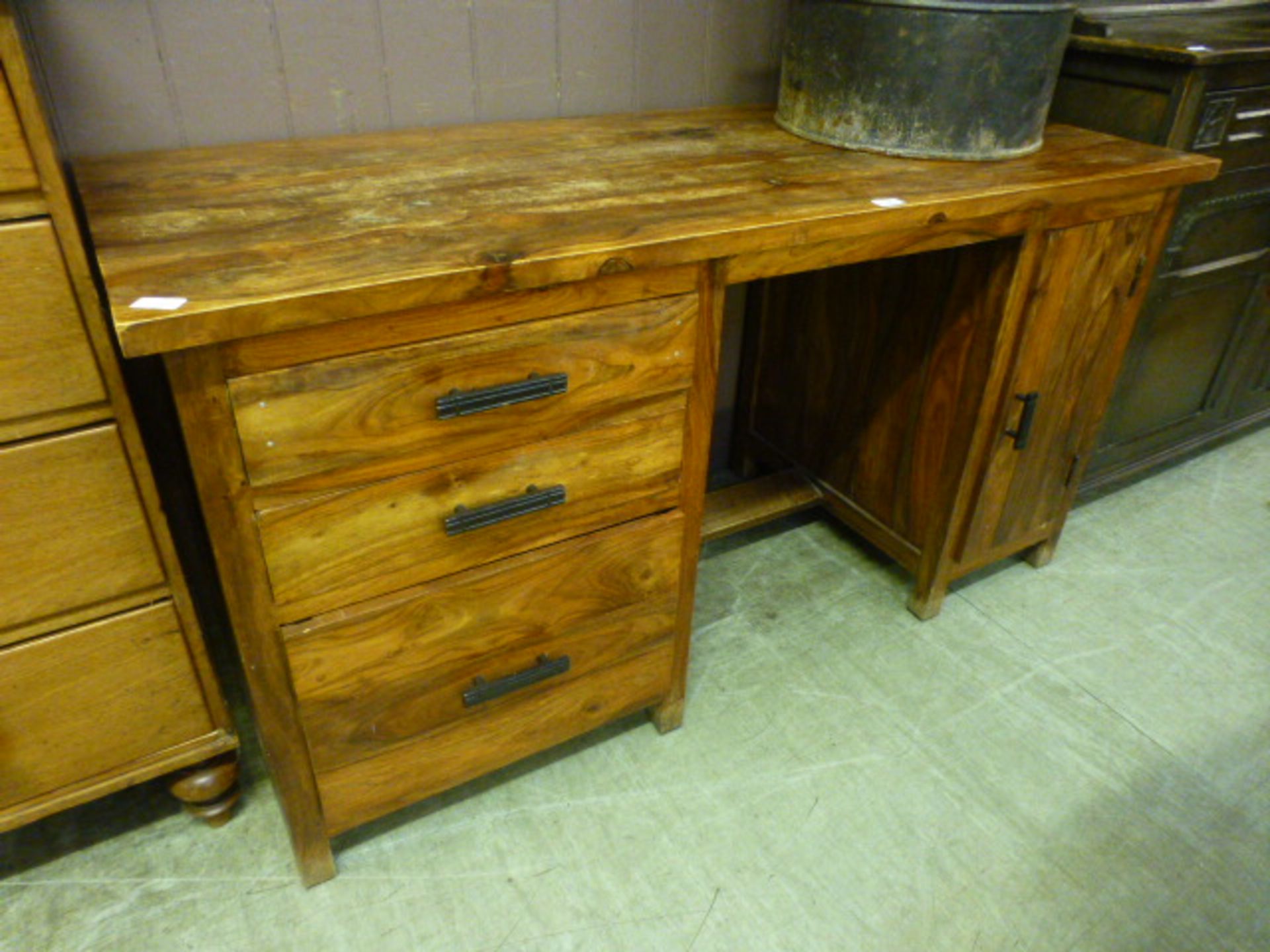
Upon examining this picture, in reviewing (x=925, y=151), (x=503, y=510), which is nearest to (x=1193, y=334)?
(x=925, y=151)

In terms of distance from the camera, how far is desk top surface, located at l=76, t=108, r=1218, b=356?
0.78 m

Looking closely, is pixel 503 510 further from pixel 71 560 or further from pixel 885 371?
pixel 885 371

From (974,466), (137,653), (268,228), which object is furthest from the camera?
(974,466)

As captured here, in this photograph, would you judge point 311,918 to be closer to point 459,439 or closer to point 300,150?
point 459,439

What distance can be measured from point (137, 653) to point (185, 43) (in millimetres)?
791

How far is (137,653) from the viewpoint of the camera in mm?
1018

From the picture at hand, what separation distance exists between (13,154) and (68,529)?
0.38 m

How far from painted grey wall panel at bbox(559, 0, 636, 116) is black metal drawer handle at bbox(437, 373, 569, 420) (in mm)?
725

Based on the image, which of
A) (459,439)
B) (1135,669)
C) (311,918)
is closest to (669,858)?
(311,918)

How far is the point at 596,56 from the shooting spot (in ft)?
4.73

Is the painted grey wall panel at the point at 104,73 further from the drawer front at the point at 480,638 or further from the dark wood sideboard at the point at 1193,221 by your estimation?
the dark wood sideboard at the point at 1193,221

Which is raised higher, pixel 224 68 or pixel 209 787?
pixel 224 68

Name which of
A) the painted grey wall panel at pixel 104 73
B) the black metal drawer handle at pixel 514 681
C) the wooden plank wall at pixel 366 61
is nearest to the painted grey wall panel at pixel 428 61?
the wooden plank wall at pixel 366 61

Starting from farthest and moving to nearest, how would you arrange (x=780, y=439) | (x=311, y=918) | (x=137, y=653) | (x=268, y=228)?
(x=780, y=439) → (x=311, y=918) → (x=137, y=653) → (x=268, y=228)
